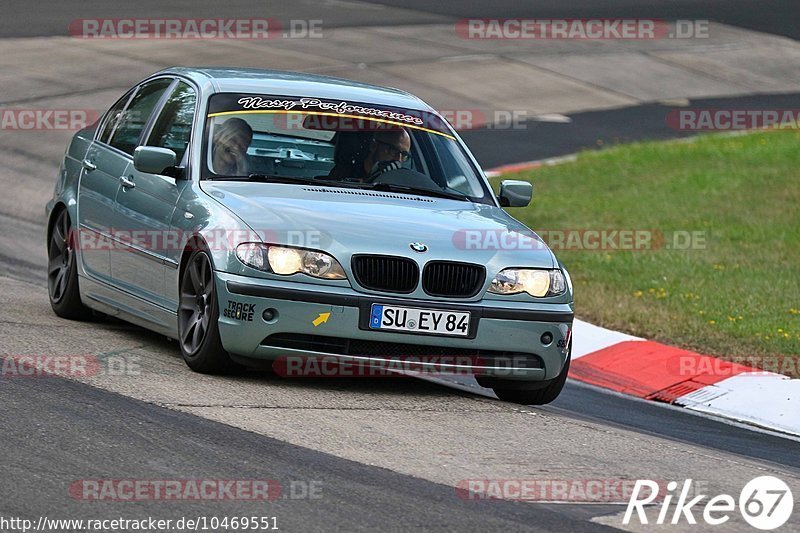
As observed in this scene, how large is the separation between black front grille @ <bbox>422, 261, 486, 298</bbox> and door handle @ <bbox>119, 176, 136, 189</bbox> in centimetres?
212

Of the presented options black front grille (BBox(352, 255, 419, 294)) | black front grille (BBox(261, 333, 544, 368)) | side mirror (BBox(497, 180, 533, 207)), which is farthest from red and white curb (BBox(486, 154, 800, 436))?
black front grille (BBox(352, 255, 419, 294))

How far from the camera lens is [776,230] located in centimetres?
1547

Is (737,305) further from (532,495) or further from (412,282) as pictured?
(532,495)

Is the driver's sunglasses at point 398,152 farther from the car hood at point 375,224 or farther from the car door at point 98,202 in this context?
the car door at point 98,202

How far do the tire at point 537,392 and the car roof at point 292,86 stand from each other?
1.86 meters

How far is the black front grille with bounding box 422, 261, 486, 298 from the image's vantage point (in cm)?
769

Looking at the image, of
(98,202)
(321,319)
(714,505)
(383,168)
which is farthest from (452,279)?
(98,202)

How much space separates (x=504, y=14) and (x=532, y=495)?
28.4 m

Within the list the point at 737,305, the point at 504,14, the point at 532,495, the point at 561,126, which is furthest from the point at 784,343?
the point at 504,14

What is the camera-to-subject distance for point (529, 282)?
7938 millimetres

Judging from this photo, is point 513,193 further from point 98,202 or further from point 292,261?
point 98,202

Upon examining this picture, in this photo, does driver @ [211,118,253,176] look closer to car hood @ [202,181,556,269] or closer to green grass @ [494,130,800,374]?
car hood @ [202,181,556,269]

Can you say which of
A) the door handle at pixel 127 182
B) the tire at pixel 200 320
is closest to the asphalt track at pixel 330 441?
the tire at pixel 200 320

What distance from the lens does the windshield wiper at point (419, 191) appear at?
856cm
